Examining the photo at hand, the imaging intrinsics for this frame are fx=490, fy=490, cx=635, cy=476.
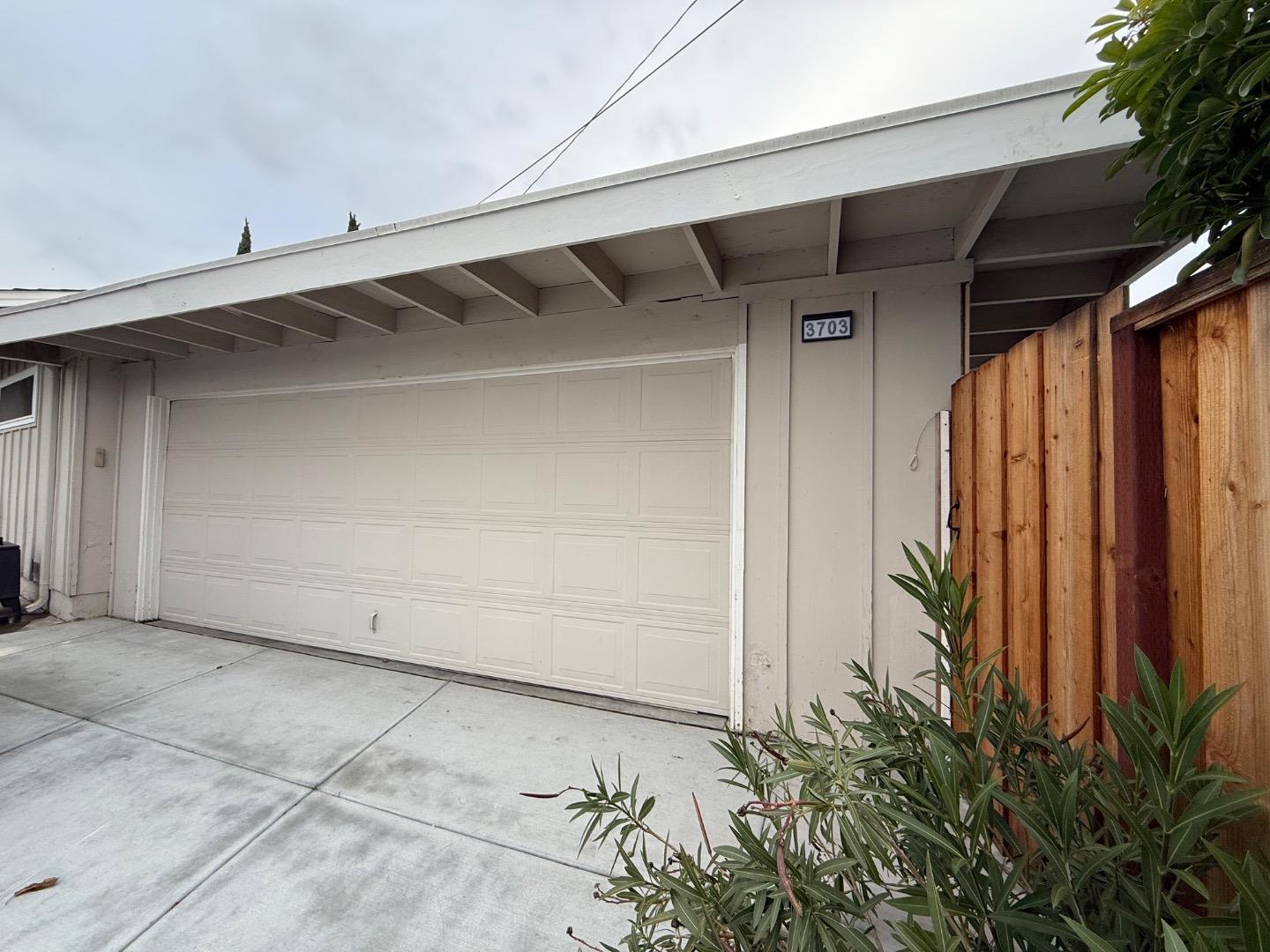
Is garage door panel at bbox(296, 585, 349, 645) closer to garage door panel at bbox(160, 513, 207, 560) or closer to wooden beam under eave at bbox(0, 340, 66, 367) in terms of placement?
garage door panel at bbox(160, 513, 207, 560)

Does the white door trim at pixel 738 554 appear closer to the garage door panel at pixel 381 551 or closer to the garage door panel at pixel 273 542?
the garage door panel at pixel 381 551

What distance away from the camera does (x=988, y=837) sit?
0.73 metres

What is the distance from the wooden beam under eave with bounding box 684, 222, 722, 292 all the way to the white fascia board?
249 mm

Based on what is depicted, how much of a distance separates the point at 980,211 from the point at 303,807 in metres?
3.89

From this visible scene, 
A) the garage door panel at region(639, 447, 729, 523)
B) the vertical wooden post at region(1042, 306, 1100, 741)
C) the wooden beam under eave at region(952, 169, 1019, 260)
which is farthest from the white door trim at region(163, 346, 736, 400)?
the vertical wooden post at region(1042, 306, 1100, 741)

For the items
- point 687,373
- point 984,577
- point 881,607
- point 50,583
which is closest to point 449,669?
point 687,373

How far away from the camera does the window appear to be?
16.8 ft

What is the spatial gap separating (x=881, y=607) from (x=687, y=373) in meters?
1.73

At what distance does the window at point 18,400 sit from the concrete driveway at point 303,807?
10.7ft

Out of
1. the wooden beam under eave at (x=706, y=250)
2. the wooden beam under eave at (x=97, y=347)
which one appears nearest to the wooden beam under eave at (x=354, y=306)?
the wooden beam under eave at (x=706, y=250)

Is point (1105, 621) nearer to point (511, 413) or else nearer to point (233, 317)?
point (511, 413)

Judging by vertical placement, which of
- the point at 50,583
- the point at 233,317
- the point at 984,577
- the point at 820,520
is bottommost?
the point at 50,583

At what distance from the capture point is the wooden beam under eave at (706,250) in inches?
93.3

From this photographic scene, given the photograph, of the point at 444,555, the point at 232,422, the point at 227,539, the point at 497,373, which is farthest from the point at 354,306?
the point at 227,539
